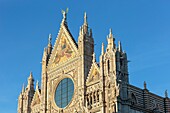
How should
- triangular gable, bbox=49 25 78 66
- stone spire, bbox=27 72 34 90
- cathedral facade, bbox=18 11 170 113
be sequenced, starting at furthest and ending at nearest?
stone spire, bbox=27 72 34 90 < triangular gable, bbox=49 25 78 66 < cathedral facade, bbox=18 11 170 113

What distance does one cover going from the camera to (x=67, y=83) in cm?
4684

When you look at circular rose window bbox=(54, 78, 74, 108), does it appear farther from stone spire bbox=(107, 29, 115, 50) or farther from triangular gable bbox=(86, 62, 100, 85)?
stone spire bbox=(107, 29, 115, 50)

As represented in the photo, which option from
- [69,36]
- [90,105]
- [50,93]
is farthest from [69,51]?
[90,105]

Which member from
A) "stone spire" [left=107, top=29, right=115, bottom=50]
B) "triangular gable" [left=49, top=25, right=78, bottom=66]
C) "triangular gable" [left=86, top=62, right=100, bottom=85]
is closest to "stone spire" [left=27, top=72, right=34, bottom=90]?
"triangular gable" [left=49, top=25, right=78, bottom=66]

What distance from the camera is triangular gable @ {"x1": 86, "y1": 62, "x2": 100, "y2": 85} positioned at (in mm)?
42994

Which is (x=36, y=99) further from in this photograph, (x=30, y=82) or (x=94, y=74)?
(x=94, y=74)

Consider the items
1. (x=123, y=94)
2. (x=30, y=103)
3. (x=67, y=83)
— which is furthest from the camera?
(x=30, y=103)

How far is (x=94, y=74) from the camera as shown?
4350 cm

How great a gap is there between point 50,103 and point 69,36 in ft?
27.2

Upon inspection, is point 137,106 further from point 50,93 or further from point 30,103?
point 30,103

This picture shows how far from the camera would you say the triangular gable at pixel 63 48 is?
4772 cm

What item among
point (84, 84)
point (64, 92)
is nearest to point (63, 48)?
point (64, 92)

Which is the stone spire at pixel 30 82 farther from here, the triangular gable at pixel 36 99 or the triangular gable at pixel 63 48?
the triangular gable at pixel 63 48

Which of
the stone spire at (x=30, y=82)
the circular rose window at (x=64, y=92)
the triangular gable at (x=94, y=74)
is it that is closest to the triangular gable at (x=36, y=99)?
the stone spire at (x=30, y=82)
